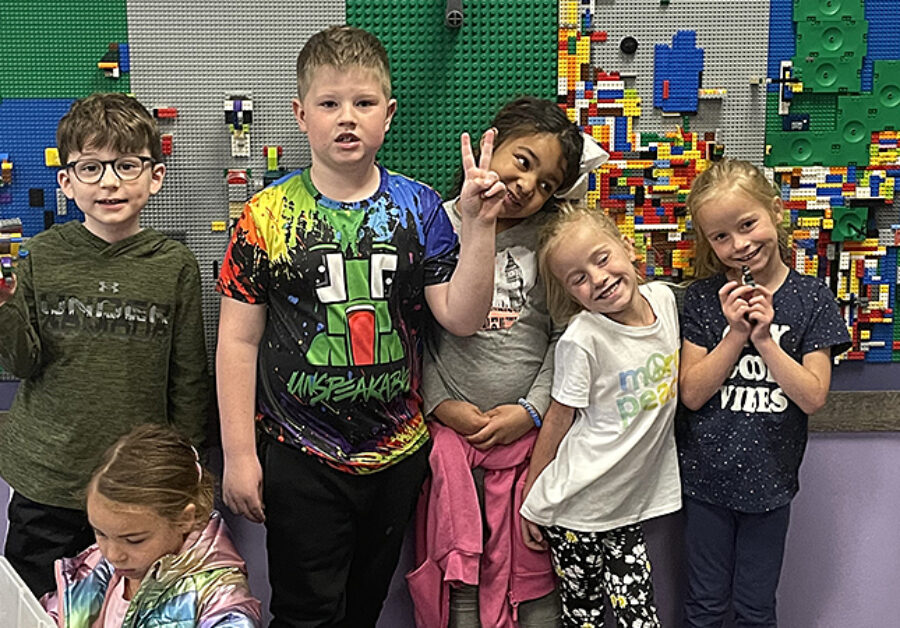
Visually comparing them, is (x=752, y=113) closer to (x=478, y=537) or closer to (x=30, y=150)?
(x=478, y=537)

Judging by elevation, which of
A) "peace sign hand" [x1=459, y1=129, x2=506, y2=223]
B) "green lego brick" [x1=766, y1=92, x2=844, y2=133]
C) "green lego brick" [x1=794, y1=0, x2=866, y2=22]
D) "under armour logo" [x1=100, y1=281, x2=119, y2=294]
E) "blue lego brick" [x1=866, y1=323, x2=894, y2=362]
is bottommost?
"blue lego brick" [x1=866, y1=323, x2=894, y2=362]

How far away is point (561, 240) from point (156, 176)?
715 mm

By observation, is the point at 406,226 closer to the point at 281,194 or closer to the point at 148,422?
the point at 281,194

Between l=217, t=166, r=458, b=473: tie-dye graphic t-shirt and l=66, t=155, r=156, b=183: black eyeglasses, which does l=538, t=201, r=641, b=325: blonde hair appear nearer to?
l=217, t=166, r=458, b=473: tie-dye graphic t-shirt

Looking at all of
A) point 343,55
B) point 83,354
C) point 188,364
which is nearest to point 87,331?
point 83,354

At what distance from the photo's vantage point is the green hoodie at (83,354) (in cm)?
157

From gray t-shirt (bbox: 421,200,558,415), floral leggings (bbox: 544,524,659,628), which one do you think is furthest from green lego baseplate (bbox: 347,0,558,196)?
floral leggings (bbox: 544,524,659,628)

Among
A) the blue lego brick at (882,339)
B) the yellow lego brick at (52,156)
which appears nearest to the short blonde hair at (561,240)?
the blue lego brick at (882,339)

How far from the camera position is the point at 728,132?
72.3 inches

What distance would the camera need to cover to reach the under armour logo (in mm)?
1578

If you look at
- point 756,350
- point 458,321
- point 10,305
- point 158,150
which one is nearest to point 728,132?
point 756,350

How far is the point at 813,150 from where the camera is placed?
1.84m

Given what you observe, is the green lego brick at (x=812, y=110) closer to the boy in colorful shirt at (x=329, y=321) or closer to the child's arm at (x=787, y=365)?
the child's arm at (x=787, y=365)

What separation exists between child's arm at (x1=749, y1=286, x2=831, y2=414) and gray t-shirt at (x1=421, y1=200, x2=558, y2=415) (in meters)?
0.35
